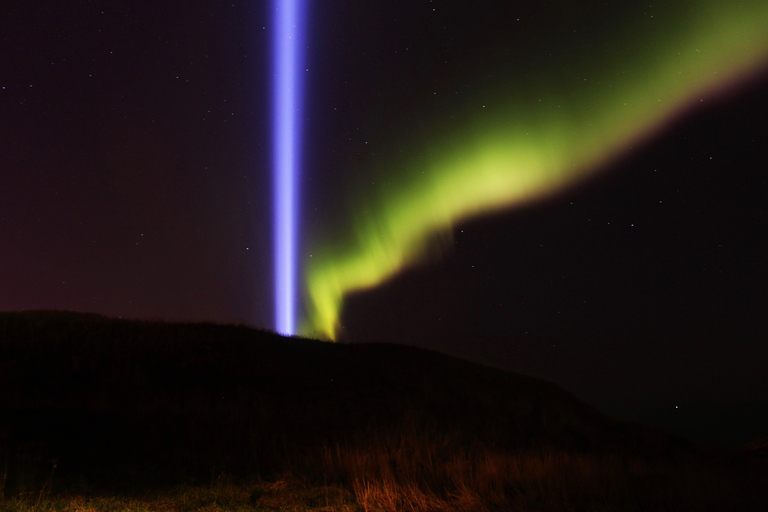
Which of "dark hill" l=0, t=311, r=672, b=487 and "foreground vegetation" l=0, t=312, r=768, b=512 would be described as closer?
A: "foreground vegetation" l=0, t=312, r=768, b=512

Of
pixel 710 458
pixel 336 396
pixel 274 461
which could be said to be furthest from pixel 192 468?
pixel 710 458

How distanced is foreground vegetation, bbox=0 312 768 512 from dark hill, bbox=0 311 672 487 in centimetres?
7

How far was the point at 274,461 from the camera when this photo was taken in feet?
30.7

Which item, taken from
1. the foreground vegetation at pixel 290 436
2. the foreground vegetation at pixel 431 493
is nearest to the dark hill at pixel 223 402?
the foreground vegetation at pixel 290 436

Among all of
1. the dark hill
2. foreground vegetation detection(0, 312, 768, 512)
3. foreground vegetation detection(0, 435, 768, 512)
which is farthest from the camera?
the dark hill

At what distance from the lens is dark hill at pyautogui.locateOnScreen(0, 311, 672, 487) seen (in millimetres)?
9523

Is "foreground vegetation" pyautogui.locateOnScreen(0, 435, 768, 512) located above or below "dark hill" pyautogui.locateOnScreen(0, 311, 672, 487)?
below

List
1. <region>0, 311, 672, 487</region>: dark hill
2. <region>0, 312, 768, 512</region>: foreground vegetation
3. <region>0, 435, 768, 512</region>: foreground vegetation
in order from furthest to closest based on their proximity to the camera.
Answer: <region>0, 311, 672, 487</region>: dark hill < <region>0, 312, 768, 512</region>: foreground vegetation < <region>0, 435, 768, 512</region>: foreground vegetation

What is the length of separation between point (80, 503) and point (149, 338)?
15273 mm

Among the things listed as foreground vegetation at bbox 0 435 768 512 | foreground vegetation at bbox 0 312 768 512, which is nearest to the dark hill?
foreground vegetation at bbox 0 312 768 512

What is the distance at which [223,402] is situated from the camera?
53.8 ft

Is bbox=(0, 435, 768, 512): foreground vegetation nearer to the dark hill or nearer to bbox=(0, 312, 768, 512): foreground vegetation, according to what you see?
bbox=(0, 312, 768, 512): foreground vegetation

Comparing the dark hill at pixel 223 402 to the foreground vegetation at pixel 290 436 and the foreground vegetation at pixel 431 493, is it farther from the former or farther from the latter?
the foreground vegetation at pixel 431 493

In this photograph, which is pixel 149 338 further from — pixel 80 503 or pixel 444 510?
pixel 444 510
